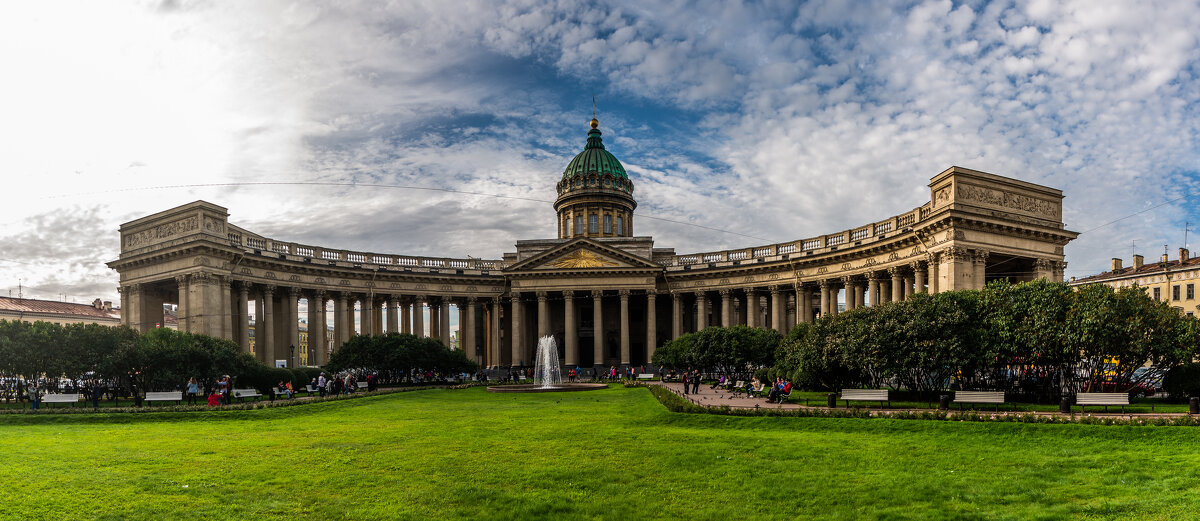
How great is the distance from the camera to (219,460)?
15.5 m

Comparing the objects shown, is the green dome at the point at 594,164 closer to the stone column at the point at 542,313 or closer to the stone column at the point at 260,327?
the stone column at the point at 542,313

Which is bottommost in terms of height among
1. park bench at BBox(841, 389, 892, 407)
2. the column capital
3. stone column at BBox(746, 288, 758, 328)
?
park bench at BBox(841, 389, 892, 407)

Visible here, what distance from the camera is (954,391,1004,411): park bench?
75.2ft

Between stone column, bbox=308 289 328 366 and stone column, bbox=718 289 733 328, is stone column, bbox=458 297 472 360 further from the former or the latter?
stone column, bbox=718 289 733 328

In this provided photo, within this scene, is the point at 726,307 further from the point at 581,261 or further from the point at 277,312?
the point at 277,312

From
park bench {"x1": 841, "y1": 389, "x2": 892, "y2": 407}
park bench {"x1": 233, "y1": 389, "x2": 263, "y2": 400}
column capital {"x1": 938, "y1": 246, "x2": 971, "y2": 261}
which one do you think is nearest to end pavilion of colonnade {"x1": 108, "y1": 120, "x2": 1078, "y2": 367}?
column capital {"x1": 938, "y1": 246, "x2": 971, "y2": 261}

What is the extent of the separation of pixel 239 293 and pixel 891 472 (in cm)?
4687

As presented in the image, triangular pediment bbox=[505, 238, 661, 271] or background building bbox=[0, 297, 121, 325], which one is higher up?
triangular pediment bbox=[505, 238, 661, 271]

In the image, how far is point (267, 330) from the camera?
5084cm

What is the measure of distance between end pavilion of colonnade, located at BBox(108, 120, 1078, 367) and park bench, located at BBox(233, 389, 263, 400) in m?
13.8

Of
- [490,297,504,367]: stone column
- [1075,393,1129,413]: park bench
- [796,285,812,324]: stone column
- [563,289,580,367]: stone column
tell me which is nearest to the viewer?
[1075,393,1129,413]: park bench

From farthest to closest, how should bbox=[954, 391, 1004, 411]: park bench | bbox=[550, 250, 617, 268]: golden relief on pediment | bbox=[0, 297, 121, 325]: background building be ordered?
1. bbox=[0, 297, 121, 325]: background building
2. bbox=[550, 250, 617, 268]: golden relief on pediment
3. bbox=[954, 391, 1004, 411]: park bench

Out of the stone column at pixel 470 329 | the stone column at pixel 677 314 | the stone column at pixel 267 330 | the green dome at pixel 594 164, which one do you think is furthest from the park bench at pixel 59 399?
the green dome at pixel 594 164

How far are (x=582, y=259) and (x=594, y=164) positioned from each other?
17.5m
